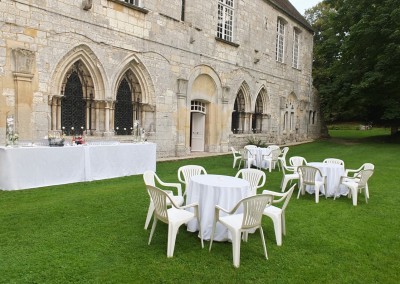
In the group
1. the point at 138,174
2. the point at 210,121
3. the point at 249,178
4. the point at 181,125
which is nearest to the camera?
the point at 249,178

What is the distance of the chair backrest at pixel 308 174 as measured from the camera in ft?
22.6

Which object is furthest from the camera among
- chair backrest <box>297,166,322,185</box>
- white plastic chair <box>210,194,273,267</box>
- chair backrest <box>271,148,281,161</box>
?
chair backrest <box>271,148,281,161</box>

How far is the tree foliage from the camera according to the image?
19109 mm

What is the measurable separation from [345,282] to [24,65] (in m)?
8.74

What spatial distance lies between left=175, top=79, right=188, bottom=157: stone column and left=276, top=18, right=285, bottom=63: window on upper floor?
9206mm

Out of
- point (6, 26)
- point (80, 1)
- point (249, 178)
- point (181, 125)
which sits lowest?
point (249, 178)

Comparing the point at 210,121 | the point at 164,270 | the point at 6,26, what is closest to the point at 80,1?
the point at 6,26

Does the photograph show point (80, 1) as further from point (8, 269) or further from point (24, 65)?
point (8, 269)

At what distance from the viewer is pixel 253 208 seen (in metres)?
3.83

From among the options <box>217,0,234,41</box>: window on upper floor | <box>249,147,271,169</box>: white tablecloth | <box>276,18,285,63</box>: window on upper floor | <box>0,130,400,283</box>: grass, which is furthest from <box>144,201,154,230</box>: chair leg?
<box>276,18,285,63</box>: window on upper floor

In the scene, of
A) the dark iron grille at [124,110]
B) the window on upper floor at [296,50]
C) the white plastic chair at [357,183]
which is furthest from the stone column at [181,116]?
the window on upper floor at [296,50]

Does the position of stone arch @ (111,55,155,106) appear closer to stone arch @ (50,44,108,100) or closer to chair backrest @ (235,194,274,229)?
stone arch @ (50,44,108,100)

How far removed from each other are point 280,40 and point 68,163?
16.7 m

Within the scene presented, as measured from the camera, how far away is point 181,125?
13109mm
